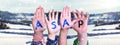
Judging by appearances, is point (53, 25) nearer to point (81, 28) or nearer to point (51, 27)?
→ point (51, 27)

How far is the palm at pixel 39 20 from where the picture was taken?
311 centimetres

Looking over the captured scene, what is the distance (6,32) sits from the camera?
121 inches

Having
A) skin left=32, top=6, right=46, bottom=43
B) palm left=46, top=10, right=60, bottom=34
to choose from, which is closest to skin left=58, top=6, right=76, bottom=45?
palm left=46, top=10, right=60, bottom=34

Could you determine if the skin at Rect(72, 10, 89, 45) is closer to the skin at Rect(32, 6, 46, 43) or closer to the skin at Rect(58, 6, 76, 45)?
the skin at Rect(58, 6, 76, 45)

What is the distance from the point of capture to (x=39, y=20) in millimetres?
3174

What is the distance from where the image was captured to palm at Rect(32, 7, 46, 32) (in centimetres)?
311

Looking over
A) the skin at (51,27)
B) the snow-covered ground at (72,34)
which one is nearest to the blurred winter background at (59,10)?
the snow-covered ground at (72,34)

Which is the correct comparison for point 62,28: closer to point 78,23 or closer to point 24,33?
point 78,23

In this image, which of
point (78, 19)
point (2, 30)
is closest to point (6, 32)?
point (2, 30)

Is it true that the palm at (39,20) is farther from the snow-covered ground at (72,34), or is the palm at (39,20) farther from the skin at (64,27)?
the skin at (64,27)

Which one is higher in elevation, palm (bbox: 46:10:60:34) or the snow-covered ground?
palm (bbox: 46:10:60:34)

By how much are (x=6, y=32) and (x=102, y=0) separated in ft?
3.34

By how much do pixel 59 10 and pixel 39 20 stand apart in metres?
0.25

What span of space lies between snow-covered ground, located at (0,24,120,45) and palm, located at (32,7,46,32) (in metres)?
0.07
